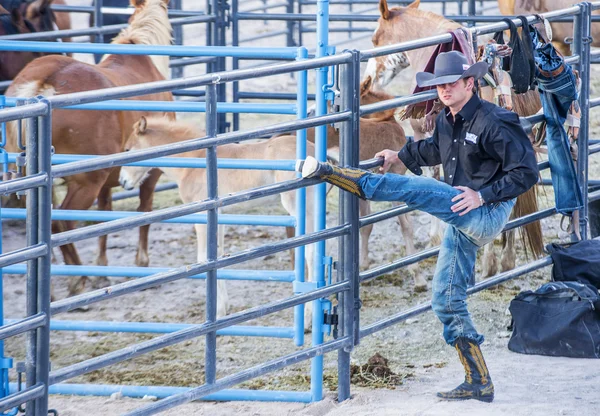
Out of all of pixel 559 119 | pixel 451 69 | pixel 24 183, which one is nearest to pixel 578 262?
pixel 559 119

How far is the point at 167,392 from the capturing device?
4113 millimetres

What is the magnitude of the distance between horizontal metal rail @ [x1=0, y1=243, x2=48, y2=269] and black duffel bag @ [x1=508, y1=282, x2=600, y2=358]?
8.65 feet

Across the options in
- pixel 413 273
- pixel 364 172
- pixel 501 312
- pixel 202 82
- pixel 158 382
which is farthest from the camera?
pixel 413 273

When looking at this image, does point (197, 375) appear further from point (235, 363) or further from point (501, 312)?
point (501, 312)

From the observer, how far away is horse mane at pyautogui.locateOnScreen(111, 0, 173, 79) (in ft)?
24.1

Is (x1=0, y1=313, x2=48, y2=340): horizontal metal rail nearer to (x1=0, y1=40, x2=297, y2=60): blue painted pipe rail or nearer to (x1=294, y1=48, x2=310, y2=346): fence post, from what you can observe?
(x1=294, y1=48, x2=310, y2=346): fence post

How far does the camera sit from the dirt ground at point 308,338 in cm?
398

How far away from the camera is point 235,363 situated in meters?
4.89

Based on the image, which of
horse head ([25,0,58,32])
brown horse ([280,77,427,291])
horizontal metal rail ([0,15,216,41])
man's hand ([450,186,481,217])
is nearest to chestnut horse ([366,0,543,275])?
brown horse ([280,77,427,291])

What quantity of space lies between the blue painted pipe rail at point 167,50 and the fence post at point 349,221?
18.5 inches

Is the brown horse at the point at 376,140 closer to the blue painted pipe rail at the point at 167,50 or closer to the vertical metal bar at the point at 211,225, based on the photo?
the blue painted pipe rail at the point at 167,50

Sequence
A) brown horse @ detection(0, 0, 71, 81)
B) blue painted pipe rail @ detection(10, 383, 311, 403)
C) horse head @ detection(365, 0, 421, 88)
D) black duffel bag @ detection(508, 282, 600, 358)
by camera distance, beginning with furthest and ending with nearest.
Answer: brown horse @ detection(0, 0, 71, 81)
horse head @ detection(365, 0, 421, 88)
black duffel bag @ detection(508, 282, 600, 358)
blue painted pipe rail @ detection(10, 383, 311, 403)

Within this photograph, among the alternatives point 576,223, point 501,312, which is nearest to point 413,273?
point 501,312

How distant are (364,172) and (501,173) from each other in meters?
0.58
